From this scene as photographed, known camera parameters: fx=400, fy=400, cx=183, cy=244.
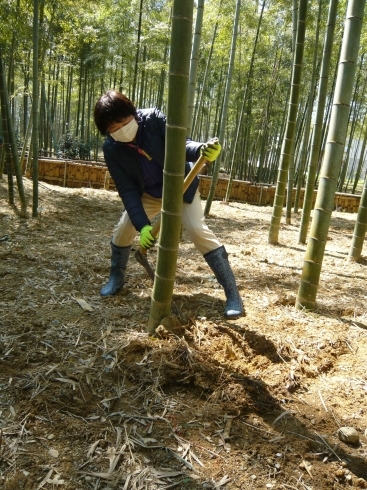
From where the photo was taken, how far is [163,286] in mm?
2146

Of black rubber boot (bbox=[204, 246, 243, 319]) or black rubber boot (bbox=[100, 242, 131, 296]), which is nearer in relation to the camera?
black rubber boot (bbox=[204, 246, 243, 319])

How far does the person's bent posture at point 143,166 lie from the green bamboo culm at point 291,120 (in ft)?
7.94

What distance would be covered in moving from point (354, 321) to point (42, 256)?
2827 millimetres

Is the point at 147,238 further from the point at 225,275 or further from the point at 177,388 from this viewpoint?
the point at 177,388

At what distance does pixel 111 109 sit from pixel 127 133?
0.18 metres

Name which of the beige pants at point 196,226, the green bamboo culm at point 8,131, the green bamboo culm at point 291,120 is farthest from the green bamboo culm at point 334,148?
the green bamboo culm at point 8,131

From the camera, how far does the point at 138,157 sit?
2.55m

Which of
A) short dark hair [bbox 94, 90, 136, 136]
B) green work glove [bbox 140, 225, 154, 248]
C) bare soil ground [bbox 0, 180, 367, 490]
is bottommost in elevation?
bare soil ground [bbox 0, 180, 367, 490]

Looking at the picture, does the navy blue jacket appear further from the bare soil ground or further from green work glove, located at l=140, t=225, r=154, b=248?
the bare soil ground

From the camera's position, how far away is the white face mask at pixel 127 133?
93.7 inches

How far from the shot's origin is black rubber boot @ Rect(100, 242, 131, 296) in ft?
9.77

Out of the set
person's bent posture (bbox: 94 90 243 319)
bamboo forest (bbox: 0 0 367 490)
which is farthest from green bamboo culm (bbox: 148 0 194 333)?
person's bent posture (bbox: 94 90 243 319)

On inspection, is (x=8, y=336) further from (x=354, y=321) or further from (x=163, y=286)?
(x=354, y=321)

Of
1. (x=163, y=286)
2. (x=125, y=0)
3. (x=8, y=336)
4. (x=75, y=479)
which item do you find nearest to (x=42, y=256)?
(x=8, y=336)
